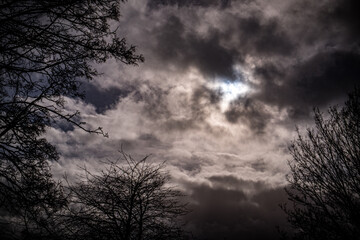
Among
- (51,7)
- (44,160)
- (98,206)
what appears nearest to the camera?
(51,7)

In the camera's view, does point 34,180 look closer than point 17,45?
No

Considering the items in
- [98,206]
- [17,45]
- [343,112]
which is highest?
[343,112]

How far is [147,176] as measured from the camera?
8.40 metres

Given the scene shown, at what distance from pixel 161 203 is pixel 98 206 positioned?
2275 millimetres

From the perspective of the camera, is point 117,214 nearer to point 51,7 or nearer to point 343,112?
point 51,7

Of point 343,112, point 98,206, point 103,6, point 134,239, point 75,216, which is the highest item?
point 343,112

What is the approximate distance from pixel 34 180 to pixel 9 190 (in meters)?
0.42

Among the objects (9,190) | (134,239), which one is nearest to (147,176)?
(134,239)

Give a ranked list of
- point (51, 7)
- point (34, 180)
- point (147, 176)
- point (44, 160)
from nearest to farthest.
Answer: point (51, 7) → point (34, 180) → point (44, 160) → point (147, 176)

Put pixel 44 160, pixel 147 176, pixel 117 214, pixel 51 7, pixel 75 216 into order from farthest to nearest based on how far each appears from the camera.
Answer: pixel 147 176 < pixel 117 214 < pixel 75 216 < pixel 44 160 < pixel 51 7

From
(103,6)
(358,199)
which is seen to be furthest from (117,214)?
(358,199)

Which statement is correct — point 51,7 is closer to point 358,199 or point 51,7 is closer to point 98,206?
point 98,206

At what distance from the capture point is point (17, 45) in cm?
335

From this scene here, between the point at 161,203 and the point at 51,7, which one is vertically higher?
the point at 51,7
